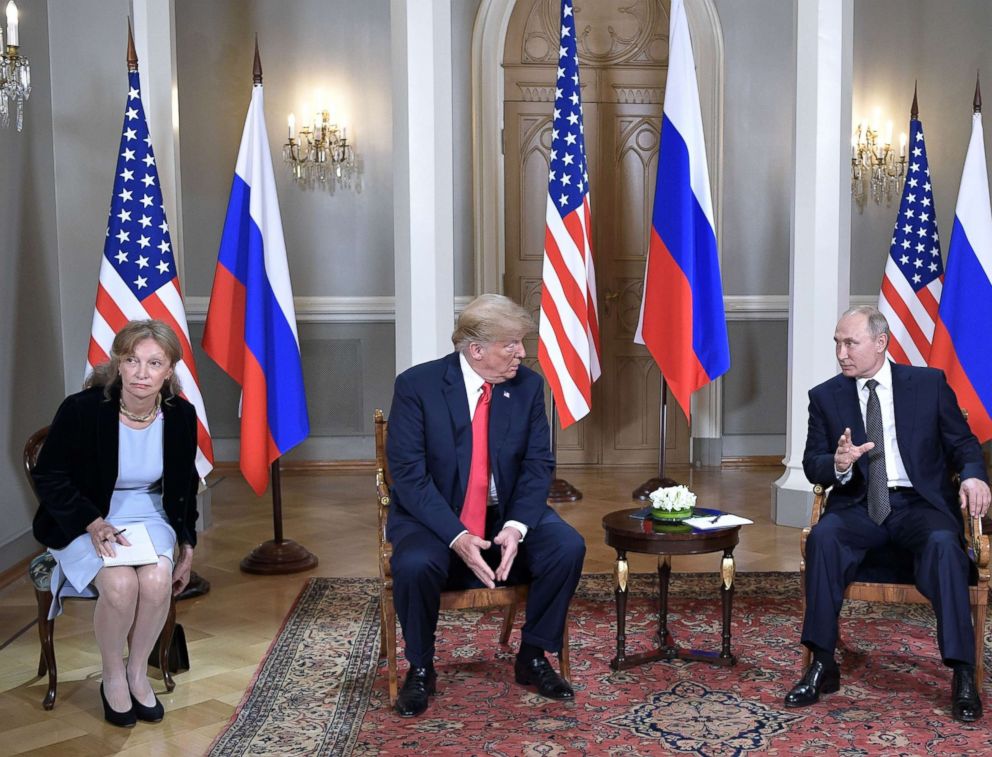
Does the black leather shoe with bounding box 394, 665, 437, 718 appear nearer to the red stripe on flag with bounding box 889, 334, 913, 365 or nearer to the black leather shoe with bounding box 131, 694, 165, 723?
the black leather shoe with bounding box 131, 694, 165, 723

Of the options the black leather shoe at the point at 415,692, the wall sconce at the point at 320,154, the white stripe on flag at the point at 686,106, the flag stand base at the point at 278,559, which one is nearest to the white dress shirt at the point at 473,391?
the black leather shoe at the point at 415,692

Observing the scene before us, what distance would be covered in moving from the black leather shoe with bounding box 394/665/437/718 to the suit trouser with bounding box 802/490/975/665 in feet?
4.10

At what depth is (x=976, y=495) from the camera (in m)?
3.72

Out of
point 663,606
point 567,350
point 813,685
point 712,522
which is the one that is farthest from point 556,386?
point 813,685

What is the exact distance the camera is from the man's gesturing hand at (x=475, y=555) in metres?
3.64

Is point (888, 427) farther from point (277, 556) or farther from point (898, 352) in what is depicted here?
point (277, 556)

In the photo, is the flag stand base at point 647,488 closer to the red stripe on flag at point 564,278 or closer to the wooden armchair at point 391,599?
the red stripe on flag at point 564,278

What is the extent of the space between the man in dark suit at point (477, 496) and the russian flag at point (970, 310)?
9.88 feet

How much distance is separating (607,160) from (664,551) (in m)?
4.75

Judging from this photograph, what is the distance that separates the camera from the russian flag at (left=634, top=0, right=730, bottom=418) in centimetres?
636

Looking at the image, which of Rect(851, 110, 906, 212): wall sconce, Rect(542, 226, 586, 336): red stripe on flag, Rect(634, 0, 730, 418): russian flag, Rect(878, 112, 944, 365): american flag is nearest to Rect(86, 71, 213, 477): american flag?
Rect(542, 226, 586, 336): red stripe on flag

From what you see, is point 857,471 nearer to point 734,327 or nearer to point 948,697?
point 948,697

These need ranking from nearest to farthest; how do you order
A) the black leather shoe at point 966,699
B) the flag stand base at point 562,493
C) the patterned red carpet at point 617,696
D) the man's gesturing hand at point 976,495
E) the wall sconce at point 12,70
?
the patterned red carpet at point 617,696, the black leather shoe at point 966,699, the man's gesturing hand at point 976,495, the wall sconce at point 12,70, the flag stand base at point 562,493

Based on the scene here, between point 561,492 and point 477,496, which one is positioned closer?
point 477,496
